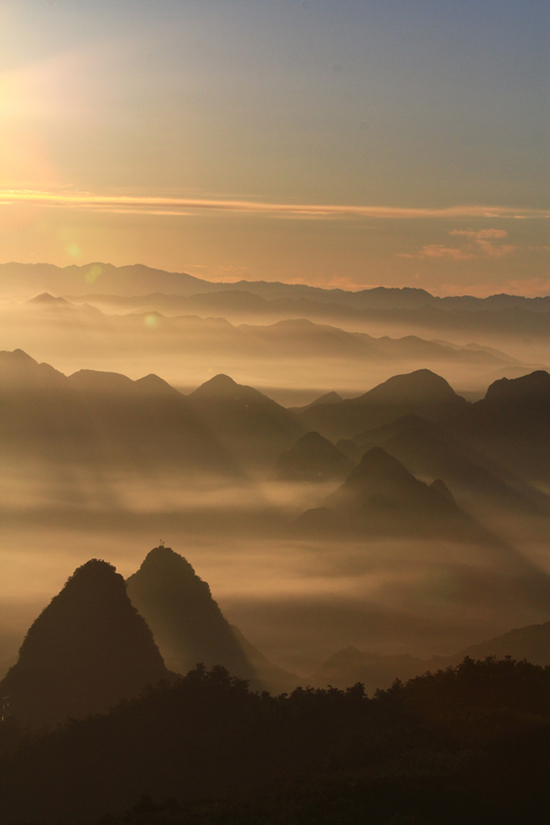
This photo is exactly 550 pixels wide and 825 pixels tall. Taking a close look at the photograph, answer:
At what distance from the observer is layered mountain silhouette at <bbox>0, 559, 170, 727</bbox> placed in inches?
2736

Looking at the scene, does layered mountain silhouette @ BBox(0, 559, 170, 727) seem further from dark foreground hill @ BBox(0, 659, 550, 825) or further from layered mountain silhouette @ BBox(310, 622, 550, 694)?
layered mountain silhouette @ BBox(310, 622, 550, 694)

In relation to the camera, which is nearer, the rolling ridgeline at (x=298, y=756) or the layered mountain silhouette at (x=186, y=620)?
the rolling ridgeline at (x=298, y=756)

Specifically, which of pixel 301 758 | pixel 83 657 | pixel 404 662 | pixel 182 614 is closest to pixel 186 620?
pixel 182 614

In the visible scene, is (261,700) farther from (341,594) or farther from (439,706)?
(341,594)

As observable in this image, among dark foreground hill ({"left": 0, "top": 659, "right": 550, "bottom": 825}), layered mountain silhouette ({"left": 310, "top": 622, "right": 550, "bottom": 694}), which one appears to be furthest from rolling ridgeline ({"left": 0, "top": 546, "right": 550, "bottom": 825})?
layered mountain silhouette ({"left": 310, "top": 622, "right": 550, "bottom": 694})

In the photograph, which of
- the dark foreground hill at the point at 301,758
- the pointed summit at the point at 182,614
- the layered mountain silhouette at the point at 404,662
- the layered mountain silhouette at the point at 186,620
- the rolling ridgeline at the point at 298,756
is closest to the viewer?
the dark foreground hill at the point at 301,758

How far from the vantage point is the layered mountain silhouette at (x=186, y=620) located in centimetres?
9575

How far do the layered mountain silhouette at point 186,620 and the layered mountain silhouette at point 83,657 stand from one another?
65.6 ft

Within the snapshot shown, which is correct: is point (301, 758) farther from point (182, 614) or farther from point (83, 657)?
point (182, 614)

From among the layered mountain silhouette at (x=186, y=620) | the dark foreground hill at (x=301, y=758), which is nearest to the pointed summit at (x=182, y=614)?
the layered mountain silhouette at (x=186, y=620)

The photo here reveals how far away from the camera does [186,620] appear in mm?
96750

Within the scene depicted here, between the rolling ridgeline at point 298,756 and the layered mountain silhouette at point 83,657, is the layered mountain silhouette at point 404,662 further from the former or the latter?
the rolling ridgeline at point 298,756

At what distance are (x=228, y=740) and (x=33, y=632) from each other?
114ft

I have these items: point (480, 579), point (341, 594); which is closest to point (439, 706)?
point (341, 594)
